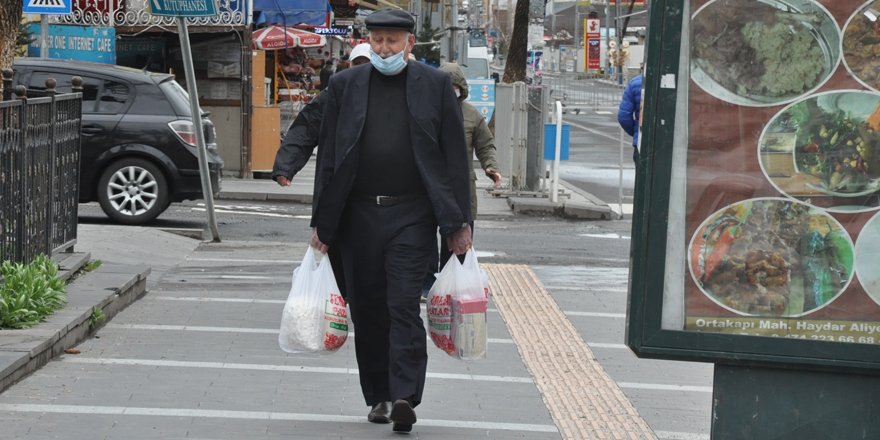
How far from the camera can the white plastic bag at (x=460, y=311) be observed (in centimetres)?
604

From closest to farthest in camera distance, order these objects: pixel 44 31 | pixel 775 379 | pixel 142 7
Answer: pixel 775 379, pixel 44 31, pixel 142 7

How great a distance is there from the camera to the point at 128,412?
20.8 feet

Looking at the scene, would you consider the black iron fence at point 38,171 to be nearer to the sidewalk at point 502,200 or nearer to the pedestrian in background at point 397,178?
the pedestrian in background at point 397,178

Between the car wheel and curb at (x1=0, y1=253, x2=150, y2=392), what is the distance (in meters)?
4.38

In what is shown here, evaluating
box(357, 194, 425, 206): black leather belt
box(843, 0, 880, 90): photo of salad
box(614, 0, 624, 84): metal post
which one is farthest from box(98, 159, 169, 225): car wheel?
box(614, 0, 624, 84): metal post

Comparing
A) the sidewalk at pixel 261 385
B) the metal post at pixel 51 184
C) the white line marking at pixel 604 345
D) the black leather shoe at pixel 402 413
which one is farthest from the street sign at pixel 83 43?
the black leather shoe at pixel 402 413

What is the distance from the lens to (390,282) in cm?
603

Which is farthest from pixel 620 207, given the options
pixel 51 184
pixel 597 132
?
pixel 597 132

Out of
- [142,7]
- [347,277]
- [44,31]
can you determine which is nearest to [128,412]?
[347,277]

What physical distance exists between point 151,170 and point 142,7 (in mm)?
6513

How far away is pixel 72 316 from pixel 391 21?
2942mm

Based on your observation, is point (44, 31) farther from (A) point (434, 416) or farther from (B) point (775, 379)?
(B) point (775, 379)

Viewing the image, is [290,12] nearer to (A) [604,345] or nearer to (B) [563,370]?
(A) [604,345]

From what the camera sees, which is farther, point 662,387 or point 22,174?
point 22,174
